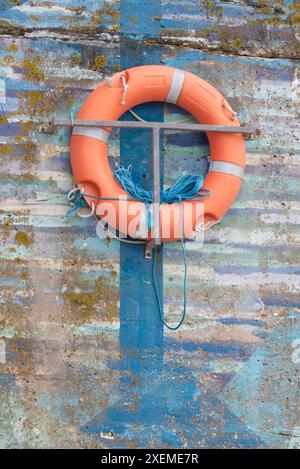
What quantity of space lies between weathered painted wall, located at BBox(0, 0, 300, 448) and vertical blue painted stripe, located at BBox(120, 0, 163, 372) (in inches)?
0.8

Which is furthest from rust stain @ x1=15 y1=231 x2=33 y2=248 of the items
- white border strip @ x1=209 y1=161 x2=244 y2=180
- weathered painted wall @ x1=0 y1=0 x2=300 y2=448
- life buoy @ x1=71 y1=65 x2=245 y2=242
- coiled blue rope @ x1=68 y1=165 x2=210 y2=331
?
white border strip @ x1=209 y1=161 x2=244 y2=180

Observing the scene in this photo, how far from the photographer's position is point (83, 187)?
329cm

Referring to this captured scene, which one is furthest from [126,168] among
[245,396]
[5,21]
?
[245,396]

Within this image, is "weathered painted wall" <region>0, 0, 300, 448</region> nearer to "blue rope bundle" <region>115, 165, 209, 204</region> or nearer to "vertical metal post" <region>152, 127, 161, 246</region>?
"blue rope bundle" <region>115, 165, 209, 204</region>

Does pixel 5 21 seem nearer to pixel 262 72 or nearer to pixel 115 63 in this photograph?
pixel 115 63

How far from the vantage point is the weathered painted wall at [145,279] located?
3.32 m

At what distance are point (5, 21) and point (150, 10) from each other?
0.73m

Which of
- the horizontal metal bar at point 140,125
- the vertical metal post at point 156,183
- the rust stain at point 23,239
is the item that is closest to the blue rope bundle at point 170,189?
the vertical metal post at point 156,183

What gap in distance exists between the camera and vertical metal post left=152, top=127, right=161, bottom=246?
321 centimetres

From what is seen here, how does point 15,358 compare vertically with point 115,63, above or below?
below

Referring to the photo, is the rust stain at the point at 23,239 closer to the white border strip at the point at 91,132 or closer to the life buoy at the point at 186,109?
the life buoy at the point at 186,109

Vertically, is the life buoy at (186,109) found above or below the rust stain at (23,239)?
above

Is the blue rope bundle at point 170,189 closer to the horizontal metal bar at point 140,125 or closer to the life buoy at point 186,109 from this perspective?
the life buoy at point 186,109

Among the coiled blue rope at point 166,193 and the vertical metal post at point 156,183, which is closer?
the vertical metal post at point 156,183
